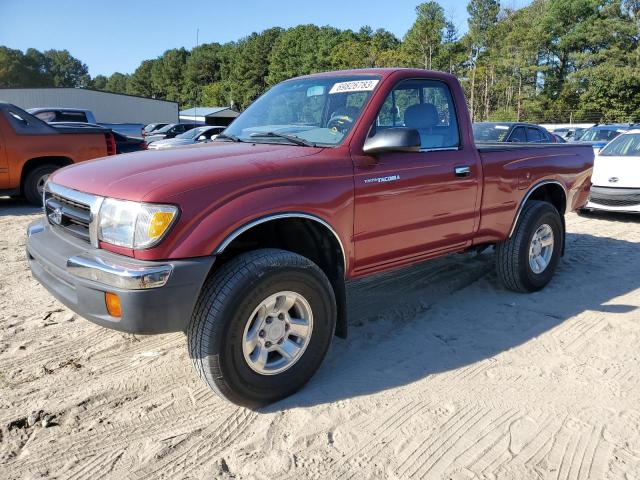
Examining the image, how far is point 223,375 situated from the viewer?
8.71 feet

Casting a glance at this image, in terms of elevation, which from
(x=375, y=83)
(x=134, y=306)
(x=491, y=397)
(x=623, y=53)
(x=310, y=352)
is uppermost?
(x=623, y=53)

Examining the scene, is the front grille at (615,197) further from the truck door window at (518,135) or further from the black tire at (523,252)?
the black tire at (523,252)

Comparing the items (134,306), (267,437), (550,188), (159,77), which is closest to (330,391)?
(267,437)

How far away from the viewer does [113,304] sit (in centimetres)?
245

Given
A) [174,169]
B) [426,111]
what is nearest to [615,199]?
[426,111]

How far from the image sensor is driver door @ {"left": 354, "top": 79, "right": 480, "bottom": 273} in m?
3.27

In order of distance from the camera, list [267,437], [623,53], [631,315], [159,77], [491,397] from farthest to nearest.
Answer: [159,77]
[623,53]
[631,315]
[491,397]
[267,437]

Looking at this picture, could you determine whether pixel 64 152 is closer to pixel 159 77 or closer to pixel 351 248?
pixel 351 248

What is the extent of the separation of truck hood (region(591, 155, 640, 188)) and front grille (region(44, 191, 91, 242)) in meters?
8.09

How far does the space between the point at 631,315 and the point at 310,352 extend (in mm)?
2931

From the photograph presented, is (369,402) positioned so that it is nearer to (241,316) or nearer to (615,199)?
(241,316)

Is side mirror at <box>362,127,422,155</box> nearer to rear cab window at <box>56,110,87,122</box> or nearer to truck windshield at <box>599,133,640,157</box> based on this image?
truck windshield at <box>599,133,640,157</box>

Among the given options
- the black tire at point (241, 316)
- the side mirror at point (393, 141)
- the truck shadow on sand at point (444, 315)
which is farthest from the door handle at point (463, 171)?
the black tire at point (241, 316)

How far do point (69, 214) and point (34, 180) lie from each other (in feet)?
21.8
